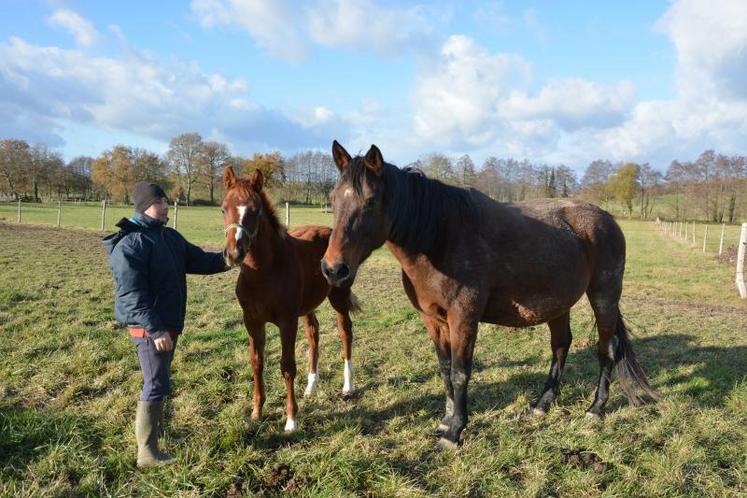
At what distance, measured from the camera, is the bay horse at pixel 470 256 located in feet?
10.1

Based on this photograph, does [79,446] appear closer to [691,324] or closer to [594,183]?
[691,324]

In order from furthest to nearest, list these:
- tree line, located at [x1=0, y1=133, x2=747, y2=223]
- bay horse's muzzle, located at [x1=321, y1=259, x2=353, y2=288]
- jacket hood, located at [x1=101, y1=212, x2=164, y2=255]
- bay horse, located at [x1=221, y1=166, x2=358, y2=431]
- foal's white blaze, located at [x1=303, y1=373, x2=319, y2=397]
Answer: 1. tree line, located at [x1=0, y1=133, x2=747, y2=223]
2. foal's white blaze, located at [x1=303, y1=373, x2=319, y2=397]
3. bay horse, located at [x1=221, y1=166, x2=358, y2=431]
4. jacket hood, located at [x1=101, y1=212, x2=164, y2=255]
5. bay horse's muzzle, located at [x1=321, y1=259, x2=353, y2=288]

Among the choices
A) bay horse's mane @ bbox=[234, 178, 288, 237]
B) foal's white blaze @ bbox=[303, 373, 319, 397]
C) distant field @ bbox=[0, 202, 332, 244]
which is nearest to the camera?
bay horse's mane @ bbox=[234, 178, 288, 237]

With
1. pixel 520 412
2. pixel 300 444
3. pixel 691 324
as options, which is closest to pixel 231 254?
pixel 300 444

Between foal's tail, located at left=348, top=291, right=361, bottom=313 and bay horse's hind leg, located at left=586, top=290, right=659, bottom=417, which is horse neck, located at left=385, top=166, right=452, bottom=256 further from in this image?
bay horse's hind leg, located at left=586, top=290, right=659, bottom=417

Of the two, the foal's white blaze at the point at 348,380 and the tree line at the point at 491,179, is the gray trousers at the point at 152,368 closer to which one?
the foal's white blaze at the point at 348,380

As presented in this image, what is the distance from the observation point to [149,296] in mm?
3123

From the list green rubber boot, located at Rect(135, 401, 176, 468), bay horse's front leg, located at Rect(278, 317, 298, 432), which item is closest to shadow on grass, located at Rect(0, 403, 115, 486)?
green rubber boot, located at Rect(135, 401, 176, 468)

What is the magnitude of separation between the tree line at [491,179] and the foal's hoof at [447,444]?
43.0m

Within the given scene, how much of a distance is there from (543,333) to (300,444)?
15.3ft

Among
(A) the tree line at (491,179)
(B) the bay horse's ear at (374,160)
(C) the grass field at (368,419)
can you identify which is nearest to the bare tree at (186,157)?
(A) the tree line at (491,179)

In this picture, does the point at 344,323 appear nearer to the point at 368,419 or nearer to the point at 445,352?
the point at 368,419

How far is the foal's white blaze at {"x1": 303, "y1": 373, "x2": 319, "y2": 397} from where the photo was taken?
457 cm

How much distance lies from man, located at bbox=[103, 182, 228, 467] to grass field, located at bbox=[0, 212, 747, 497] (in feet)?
1.23
